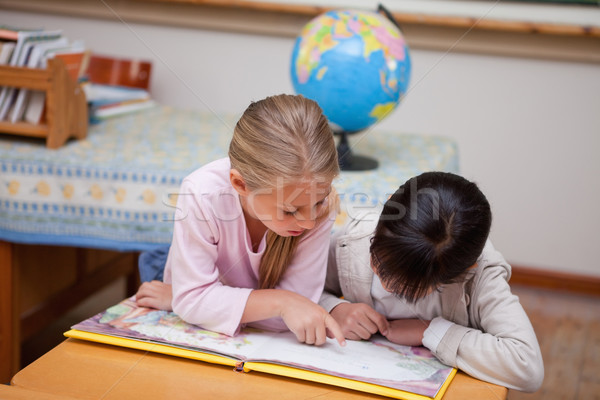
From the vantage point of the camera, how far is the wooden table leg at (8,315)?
165cm

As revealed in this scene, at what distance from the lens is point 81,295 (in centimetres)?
205

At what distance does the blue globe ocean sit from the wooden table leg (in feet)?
2.81

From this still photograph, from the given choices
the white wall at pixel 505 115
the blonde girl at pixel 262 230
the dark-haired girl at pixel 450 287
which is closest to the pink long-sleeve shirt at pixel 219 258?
the blonde girl at pixel 262 230

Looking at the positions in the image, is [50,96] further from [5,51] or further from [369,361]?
[369,361]

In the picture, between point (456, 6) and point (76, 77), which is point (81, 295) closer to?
point (76, 77)

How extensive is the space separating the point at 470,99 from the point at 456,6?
360 millimetres

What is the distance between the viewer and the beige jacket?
888 millimetres

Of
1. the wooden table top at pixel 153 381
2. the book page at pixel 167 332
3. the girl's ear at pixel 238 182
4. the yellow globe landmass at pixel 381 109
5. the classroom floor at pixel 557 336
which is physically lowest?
the classroom floor at pixel 557 336

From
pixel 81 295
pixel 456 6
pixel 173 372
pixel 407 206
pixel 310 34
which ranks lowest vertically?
pixel 81 295

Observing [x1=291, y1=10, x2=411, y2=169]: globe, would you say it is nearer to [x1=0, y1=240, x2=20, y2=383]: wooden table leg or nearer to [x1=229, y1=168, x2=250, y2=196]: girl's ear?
[x1=229, y1=168, x2=250, y2=196]: girl's ear

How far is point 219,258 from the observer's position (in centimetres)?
109

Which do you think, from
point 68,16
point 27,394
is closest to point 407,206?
point 27,394

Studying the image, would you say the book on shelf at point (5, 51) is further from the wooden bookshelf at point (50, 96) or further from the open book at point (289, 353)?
the open book at point (289, 353)

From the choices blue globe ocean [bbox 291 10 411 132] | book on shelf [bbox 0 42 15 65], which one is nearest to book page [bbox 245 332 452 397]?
blue globe ocean [bbox 291 10 411 132]
